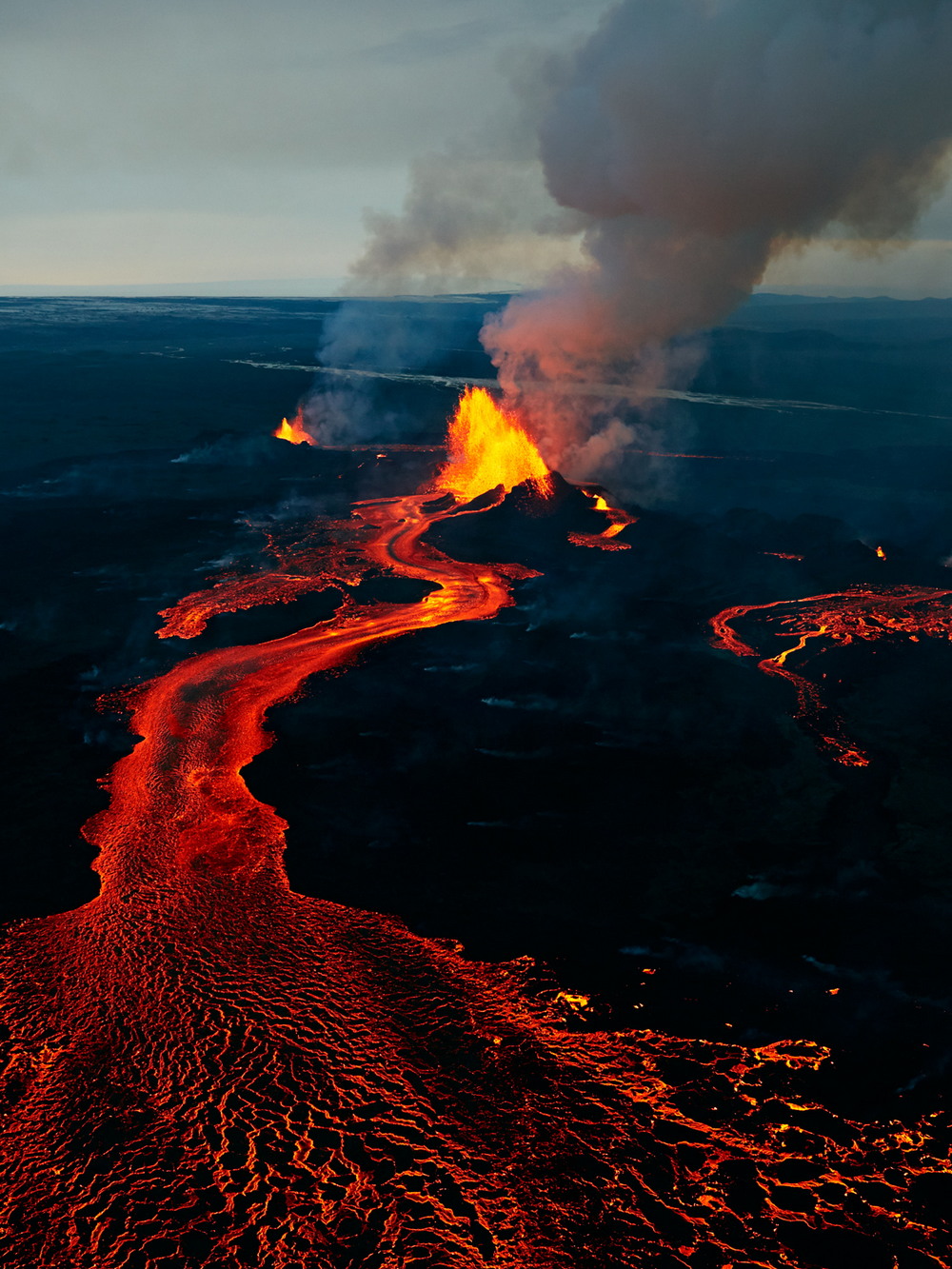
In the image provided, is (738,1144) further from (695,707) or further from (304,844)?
(695,707)

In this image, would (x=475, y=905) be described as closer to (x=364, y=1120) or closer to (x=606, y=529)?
(x=364, y=1120)

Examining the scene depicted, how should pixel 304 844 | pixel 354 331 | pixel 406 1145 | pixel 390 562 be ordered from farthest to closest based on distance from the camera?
pixel 354 331
pixel 390 562
pixel 304 844
pixel 406 1145

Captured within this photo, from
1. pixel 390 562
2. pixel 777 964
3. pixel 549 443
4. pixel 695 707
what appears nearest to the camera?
pixel 777 964

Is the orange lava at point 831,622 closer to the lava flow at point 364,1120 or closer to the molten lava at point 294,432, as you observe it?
the lava flow at point 364,1120

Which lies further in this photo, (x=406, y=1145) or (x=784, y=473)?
(x=784, y=473)

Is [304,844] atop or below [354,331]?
below

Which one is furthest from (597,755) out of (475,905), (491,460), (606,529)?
(491,460)

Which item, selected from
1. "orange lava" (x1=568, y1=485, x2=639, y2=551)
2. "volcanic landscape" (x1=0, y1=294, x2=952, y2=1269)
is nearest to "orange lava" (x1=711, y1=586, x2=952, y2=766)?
"volcanic landscape" (x1=0, y1=294, x2=952, y2=1269)

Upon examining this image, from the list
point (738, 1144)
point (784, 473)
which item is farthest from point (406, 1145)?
point (784, 473)
